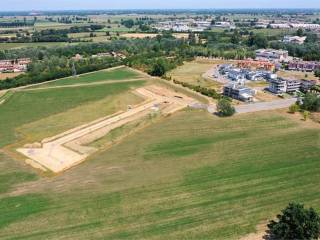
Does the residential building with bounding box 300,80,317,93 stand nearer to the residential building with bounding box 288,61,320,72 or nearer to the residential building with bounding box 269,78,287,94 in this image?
the residential building with bounding box 269,78,287,94

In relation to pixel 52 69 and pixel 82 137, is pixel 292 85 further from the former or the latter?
pixel 52 69

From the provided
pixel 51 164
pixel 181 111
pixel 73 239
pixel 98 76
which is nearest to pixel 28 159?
pixel 51 164

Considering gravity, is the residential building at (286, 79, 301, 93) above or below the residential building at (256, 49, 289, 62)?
below

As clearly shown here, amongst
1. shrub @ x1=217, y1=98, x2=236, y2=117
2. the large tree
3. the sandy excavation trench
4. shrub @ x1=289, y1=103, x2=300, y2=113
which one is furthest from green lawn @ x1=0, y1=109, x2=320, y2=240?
shrub @ x1=289, y1=103, x2=300, y2=113

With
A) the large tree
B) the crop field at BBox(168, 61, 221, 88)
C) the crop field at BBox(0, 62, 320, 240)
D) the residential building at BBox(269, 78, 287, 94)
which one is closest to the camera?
the large tree

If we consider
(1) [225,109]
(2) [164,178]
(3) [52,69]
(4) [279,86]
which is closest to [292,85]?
(4) [279,86]
